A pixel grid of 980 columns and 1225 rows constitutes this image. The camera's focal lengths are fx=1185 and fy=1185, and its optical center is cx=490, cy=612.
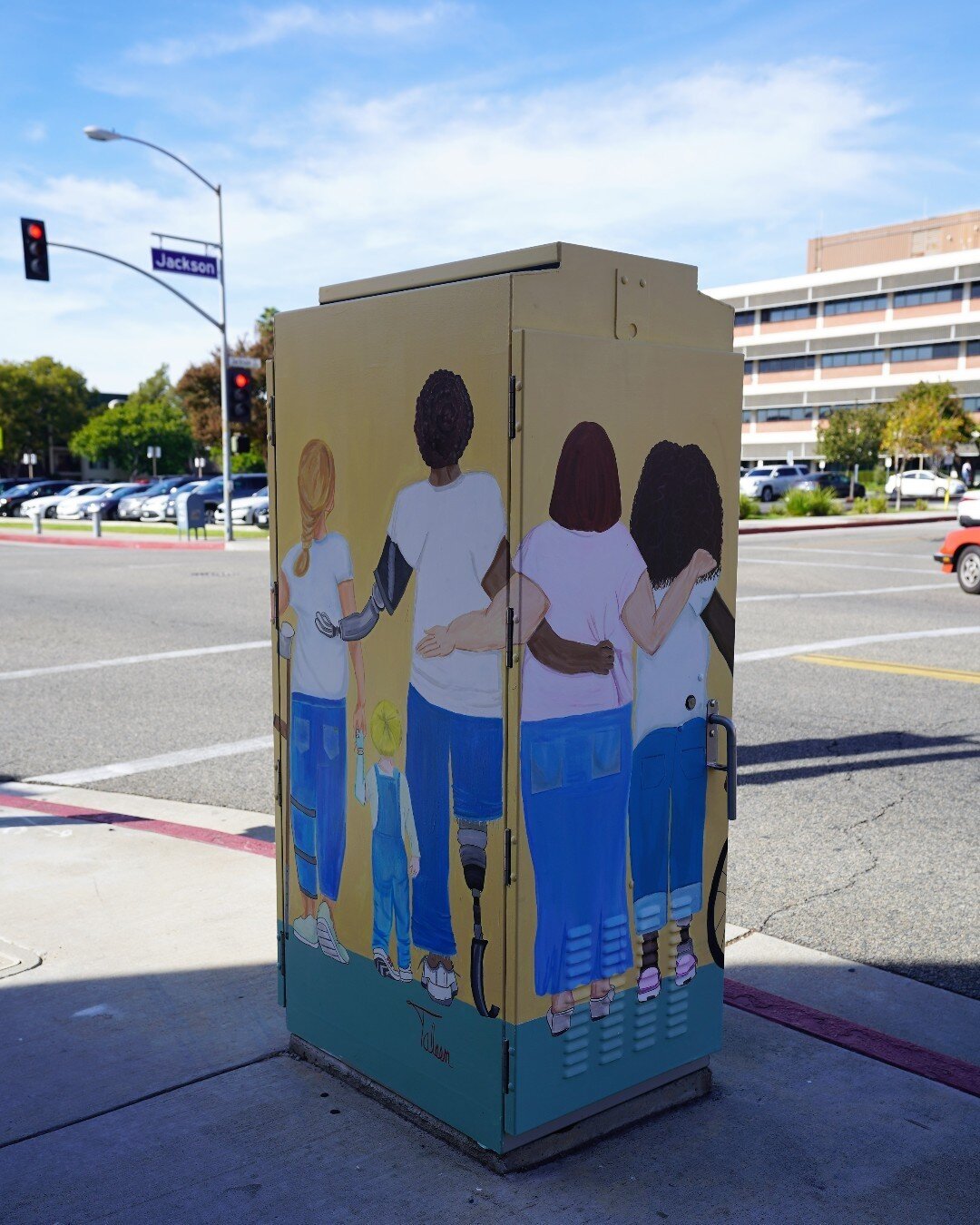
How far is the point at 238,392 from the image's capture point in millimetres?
26859

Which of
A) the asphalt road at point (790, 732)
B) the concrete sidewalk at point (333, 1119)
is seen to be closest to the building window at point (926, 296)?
the asphalt road at point (790, 732)

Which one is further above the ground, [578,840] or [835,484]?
[835,484]

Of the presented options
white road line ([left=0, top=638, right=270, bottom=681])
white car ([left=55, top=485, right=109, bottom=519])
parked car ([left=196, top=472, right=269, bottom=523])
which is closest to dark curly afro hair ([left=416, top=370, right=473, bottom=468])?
white road line ([left=0, top=638, right=270, bottom=681])

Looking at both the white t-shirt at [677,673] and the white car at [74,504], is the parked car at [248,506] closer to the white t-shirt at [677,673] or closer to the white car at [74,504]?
the white car at [74,504]

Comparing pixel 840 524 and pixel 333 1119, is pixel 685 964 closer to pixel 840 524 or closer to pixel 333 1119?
pixel 333 1119

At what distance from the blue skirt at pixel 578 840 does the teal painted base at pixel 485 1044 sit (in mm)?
143

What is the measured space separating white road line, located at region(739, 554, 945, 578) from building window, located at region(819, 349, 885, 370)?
7212 cm

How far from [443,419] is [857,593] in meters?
15.0

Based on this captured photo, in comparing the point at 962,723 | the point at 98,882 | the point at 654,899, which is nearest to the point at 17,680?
the point at 98,882

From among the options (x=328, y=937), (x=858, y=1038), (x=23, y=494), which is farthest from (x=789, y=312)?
(x=328, y=937)

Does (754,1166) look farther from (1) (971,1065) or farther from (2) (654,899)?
(1) (971,1065)

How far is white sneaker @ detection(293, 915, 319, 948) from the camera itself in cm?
363

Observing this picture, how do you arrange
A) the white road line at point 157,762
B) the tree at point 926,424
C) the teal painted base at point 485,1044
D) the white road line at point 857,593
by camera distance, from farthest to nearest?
the tree at point 926,424, the white road line at point 857,593, the white road line at point 157,762, the teal painted base at point 485,1044

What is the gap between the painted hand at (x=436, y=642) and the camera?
3098mm
